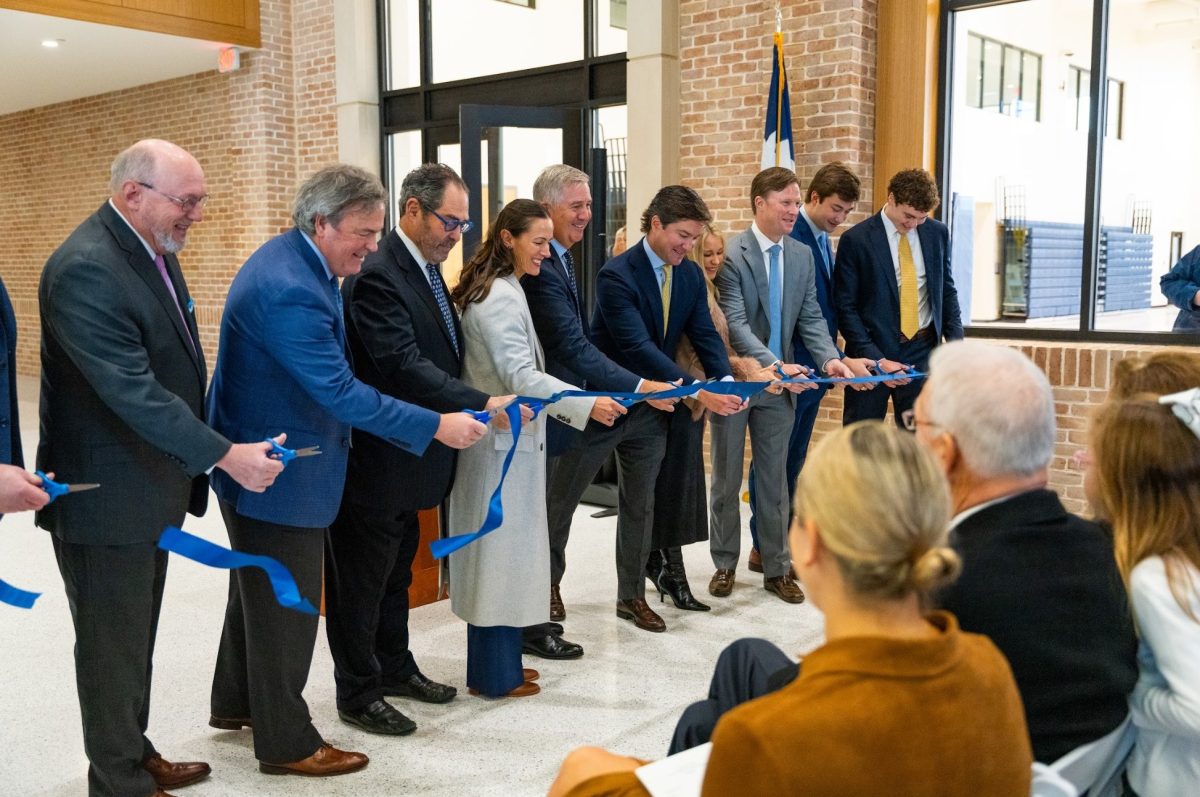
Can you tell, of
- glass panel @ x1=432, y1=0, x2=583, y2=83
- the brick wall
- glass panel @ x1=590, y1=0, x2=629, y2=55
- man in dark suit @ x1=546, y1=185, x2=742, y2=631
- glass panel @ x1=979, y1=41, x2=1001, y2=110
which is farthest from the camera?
the brick wall

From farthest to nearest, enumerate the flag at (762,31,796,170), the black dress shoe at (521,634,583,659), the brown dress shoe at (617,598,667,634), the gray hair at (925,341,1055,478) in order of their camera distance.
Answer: the flag at (762,31,796,170)
the brown dress shoe at (617,598,667,634)
the black dress shoe at (521,634,583,659)
the gray hair at (925,341,1055,478)

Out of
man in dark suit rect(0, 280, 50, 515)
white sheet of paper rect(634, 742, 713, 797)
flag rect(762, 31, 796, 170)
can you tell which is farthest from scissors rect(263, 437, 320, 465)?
flag rect(762, 31, 796, 170)

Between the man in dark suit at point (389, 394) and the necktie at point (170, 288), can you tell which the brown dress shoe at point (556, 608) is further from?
the necktie at point (170, 288)

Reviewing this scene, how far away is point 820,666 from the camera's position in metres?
1.29

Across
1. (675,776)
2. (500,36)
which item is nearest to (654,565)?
(675,776)

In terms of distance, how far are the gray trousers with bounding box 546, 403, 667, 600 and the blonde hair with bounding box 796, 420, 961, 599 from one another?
2.92 meters

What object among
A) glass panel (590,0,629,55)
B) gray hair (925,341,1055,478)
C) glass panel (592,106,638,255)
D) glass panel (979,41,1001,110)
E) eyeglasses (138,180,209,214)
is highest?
glass panel (590,0,629,55)

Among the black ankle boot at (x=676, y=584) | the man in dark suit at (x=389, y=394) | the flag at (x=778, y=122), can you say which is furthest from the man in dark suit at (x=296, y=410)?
the flag at (x=778, y=122)

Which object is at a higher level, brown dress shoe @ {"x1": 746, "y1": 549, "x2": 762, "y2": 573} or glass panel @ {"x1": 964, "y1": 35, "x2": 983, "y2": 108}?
glass panel @ {"x1": 964, "y1": 35, "x2": 983, "y2": 108}

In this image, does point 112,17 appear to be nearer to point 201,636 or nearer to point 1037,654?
point 201,636

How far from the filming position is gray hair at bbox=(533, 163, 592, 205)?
397 centimetres

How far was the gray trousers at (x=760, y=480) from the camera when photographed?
4.79m

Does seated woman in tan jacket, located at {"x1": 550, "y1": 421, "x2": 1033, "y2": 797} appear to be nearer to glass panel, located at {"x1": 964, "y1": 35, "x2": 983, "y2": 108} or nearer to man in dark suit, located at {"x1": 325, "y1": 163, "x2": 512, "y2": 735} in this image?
man in dark suit, located at {"x1": 325, "y1": 163, "x2": 512, "y2": 735}

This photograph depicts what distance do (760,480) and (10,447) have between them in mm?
3154
